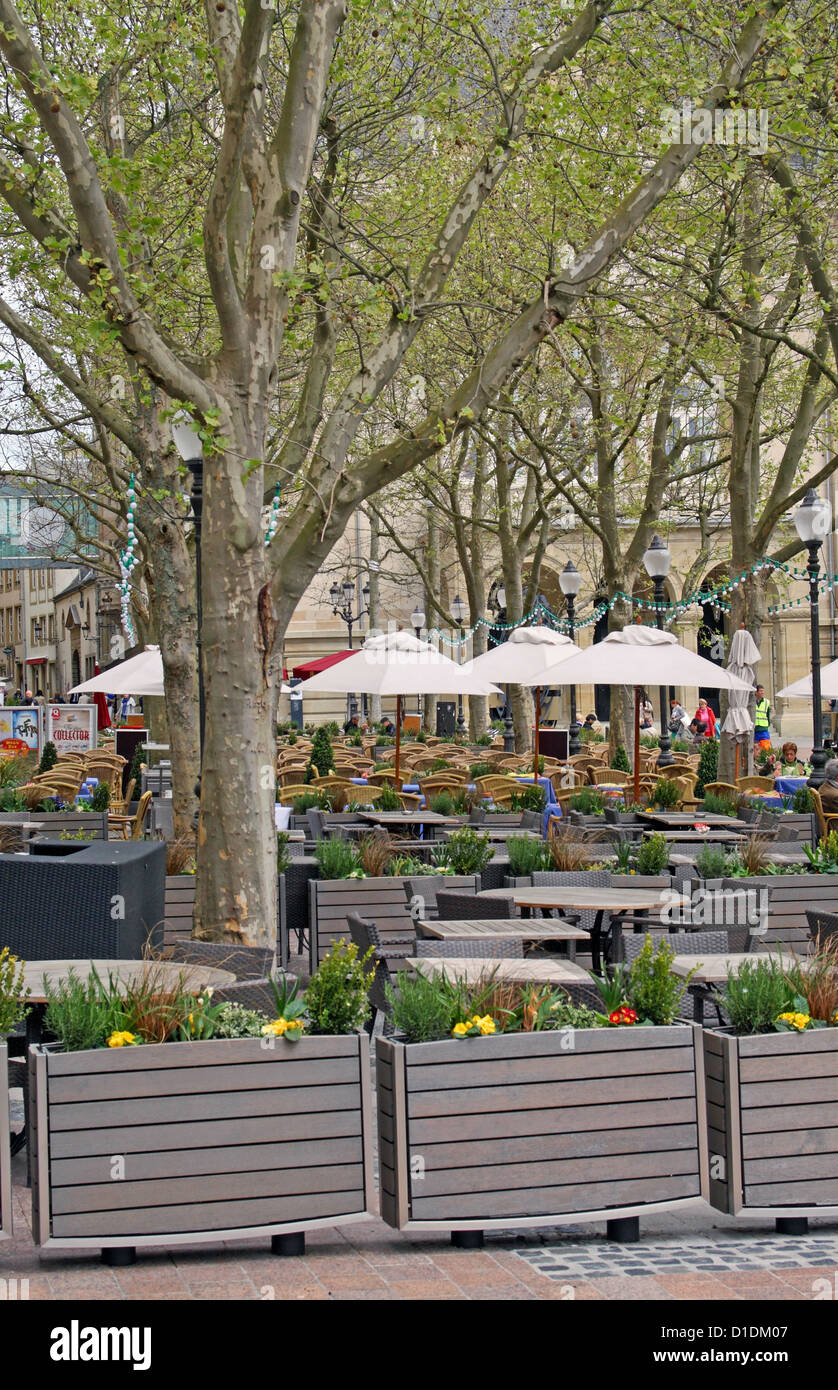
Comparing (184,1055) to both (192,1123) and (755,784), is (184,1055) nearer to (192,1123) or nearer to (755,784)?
(192,1123)

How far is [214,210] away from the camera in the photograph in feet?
30.5

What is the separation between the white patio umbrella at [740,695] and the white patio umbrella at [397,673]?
418cm

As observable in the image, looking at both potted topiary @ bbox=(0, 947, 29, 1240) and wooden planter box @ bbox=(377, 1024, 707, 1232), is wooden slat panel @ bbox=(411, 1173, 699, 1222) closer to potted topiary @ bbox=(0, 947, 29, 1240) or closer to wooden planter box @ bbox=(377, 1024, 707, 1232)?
Result: wooden planter box @ bbox=(377, 1024, 707, 1232)

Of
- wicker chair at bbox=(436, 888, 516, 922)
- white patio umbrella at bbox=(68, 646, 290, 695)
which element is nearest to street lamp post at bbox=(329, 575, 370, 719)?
white patio umbrella at bbox=(68, 646, 290, 695)

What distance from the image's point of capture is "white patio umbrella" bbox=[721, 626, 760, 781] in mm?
20922

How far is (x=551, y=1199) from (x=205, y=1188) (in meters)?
1.23

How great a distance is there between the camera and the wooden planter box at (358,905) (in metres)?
10.3

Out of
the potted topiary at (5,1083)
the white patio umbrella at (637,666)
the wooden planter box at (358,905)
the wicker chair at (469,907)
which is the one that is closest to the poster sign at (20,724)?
the white patio umbrella at (637,666)

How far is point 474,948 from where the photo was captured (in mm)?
7773

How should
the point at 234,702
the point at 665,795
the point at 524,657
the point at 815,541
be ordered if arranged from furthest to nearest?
the point at 815,541 < the point at 524,657 < the point at 665,795 < the point at 234,702

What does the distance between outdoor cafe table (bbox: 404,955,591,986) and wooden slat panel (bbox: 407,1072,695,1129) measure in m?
0.76

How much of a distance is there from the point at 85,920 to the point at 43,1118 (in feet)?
11.8

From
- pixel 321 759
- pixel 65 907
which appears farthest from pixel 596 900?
pixel 321 759
